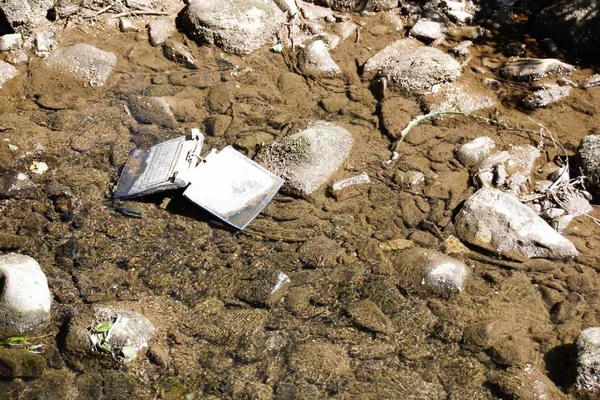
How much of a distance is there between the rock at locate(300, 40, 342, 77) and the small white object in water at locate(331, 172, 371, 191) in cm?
146

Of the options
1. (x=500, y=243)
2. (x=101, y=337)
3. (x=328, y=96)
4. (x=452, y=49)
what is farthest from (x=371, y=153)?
(x=101, y=337)

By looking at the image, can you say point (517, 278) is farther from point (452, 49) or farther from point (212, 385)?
point (452, 49)

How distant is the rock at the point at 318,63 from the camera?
21.1 ft

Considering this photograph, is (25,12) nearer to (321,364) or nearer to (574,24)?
(321,364)

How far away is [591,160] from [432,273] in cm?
180

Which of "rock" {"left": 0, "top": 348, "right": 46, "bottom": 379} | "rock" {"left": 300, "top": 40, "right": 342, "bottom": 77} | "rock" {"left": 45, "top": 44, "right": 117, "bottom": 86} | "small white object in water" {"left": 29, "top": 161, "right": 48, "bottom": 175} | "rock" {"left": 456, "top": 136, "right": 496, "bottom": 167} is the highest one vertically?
"rock" {"left": 300, "top": 40, "right": 342, "bottom": 77}

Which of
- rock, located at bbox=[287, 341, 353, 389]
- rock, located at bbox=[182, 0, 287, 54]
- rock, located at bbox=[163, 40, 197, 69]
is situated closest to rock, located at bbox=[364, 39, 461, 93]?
rock, located at bbox=[182, 0, 287, 54]

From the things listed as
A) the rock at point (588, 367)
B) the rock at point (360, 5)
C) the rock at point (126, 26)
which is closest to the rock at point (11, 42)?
the rock at point (126, 26)

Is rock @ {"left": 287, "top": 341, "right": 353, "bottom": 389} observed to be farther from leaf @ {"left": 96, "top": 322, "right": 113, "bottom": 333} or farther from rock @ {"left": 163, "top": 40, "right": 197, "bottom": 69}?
rock @ {"left": 163, "top": 40, "right": 197, "bottom": 69}

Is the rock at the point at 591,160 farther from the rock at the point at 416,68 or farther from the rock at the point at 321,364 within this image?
the rock at the point at 321,364

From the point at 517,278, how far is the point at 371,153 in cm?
167

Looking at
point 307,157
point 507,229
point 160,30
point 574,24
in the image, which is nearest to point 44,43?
point 160,30

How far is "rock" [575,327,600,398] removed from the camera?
396cm

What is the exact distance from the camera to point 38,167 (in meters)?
5.42
